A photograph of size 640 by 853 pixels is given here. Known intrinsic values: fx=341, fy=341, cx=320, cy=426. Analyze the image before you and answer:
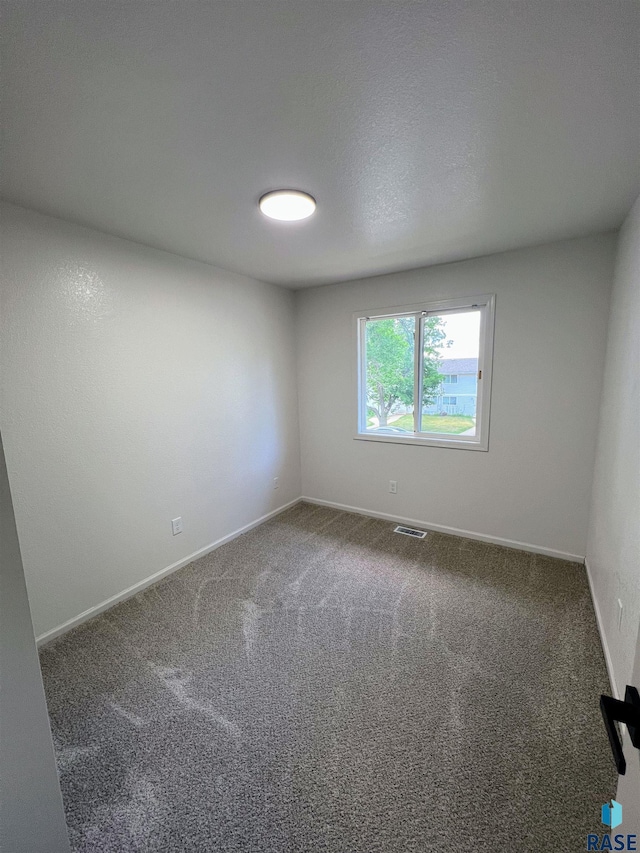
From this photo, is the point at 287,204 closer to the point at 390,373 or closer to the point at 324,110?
the point at 324,110

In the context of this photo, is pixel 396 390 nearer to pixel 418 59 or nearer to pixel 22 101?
pixel 418 59

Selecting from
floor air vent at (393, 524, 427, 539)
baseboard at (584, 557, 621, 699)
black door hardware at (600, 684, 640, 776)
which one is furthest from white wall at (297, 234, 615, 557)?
black door hardware at (600, 684, 640, 776)

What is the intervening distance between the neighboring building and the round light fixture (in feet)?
6.03

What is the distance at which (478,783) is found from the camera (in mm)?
1249

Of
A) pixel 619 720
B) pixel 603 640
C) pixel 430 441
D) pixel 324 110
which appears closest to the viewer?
pixel 619 720

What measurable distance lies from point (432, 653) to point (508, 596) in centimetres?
79

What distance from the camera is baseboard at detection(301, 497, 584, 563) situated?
270 cm

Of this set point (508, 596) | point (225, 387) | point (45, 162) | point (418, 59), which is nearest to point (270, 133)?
point (418, 59)

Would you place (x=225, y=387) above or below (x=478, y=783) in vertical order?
above

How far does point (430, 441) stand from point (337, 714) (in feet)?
7.27

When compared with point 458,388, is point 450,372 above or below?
above

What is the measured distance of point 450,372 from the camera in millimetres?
3066

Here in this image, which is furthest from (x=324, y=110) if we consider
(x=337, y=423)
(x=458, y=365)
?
(x=337, y=423)

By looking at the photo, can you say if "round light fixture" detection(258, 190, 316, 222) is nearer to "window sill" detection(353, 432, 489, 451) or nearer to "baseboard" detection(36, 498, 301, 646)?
"window sill" detection(353, 432, 489, 451)
